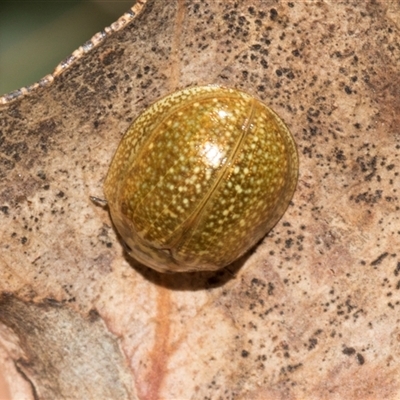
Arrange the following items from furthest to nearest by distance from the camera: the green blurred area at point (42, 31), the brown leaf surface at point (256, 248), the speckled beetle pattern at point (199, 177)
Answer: the green blurred area at point (42, 31) → the brown leaf surface at point (256, 248) → the speckled beetle pattern at point (199, 177)

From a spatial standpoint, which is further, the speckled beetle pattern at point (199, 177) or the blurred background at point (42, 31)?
the blurred background at point (42, 31)

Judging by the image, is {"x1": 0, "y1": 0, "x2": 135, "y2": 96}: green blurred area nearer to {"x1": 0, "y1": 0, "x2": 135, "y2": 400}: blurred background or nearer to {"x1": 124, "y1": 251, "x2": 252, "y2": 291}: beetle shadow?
{"x1": 0, "y1": 0, "x2": 135, "y2": 400}: blurred background

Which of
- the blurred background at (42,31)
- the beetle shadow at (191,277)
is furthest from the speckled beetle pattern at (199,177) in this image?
the blurred background at (42,31)

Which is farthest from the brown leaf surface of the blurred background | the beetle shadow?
the blurred background

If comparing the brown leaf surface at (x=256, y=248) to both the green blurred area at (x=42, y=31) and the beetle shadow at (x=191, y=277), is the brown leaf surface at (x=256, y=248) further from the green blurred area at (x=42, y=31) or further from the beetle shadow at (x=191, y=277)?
the green blurred area at (x=42, y=31)

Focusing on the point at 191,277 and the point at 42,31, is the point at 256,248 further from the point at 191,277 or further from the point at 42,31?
the point at 42,31

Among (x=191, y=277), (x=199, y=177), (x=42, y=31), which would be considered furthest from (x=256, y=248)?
(x=42, y=31)
